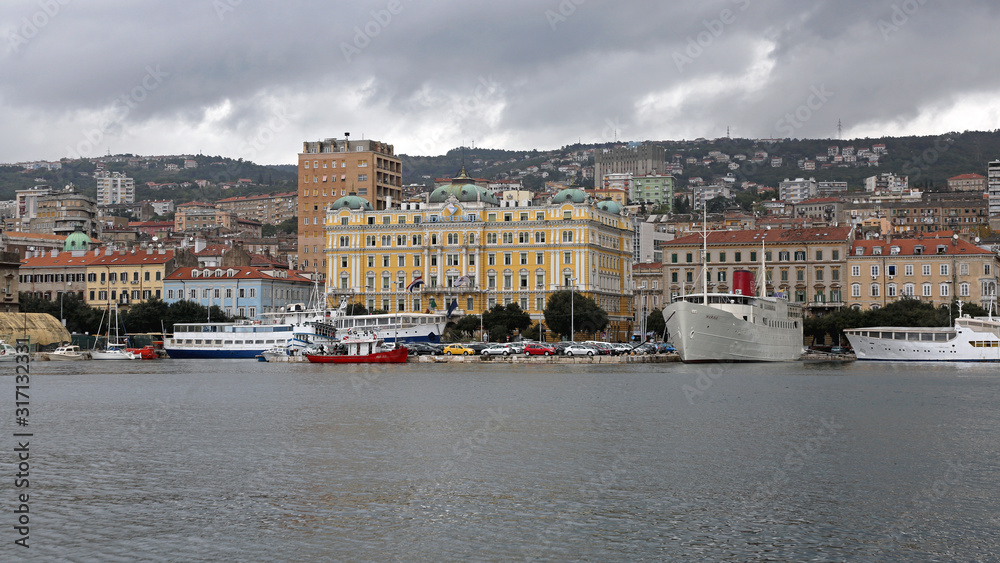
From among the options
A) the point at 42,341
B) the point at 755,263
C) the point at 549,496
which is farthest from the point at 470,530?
the point at 755,263

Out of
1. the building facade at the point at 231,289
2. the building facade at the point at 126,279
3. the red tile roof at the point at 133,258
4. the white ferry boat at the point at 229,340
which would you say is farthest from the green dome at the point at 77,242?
the white ferry boat at the point at 229,340

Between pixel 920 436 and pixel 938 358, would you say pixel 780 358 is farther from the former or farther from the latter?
pixel 920 436

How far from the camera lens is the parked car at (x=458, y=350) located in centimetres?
9700

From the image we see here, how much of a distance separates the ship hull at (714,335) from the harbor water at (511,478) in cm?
3245

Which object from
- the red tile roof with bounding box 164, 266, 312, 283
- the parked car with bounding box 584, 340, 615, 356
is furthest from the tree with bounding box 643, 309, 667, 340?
the red tile roof with bounding box 164, 266, 312, 283

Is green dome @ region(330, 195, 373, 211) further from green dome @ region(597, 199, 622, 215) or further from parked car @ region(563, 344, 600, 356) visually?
parked car @ region(563, 344, 600, 356)

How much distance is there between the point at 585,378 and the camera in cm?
6581

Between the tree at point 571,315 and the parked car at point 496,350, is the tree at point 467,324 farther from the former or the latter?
the parked car at point 496,350

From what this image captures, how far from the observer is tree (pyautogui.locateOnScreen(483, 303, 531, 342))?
114m

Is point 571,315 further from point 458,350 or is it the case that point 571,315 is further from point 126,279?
point 126,279

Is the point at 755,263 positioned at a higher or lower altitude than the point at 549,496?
higher

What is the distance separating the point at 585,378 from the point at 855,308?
197ft

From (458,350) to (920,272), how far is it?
49.9 metres

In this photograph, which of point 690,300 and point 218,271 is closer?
point 690,300
